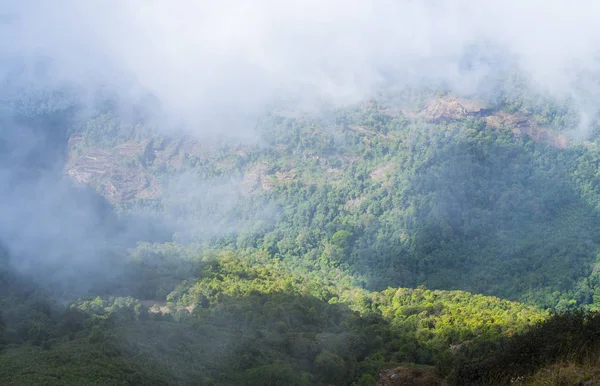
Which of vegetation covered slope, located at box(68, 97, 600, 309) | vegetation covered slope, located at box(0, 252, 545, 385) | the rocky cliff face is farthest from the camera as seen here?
the rocky cliff face

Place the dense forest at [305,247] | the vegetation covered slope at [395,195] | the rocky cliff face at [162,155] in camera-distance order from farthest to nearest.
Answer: the rocky cliff face at [162,155] < the vegetation covered slope at [395,195] < the dense forest at [305,247]

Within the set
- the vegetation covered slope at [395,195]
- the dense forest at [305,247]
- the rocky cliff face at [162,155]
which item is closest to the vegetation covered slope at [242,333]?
the dense forest at [305,247]

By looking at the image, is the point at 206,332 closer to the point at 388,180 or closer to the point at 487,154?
the point at 388,180

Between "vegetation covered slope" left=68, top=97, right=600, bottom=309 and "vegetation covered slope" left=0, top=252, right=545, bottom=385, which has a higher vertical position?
"vegetation covered slope" left=68, top=97, right=600, bottom=309

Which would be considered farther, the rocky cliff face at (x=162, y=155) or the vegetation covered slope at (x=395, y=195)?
the rocky cliff face at (x=162, y=155)

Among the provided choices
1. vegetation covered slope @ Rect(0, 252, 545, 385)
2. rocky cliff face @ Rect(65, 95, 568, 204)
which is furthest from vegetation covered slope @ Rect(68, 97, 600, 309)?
vegetation covered slope @ Rect(0, 252, 545, 385)

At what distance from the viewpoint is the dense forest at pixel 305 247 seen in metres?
30.5

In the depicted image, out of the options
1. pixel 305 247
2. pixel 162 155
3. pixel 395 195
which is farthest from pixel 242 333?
pixel 162 155

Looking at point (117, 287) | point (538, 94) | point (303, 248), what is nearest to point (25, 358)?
point (117, 287)

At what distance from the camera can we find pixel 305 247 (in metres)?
69.4

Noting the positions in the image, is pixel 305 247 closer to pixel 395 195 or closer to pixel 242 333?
pixel 395 195

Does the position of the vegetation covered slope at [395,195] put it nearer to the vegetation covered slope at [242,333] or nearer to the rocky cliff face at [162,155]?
the rocky cliff face at [162,155]

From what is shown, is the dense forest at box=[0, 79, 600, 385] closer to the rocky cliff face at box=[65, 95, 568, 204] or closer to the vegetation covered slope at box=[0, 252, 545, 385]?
the vegetation covered slope at box=[0, 252, 545, 385]

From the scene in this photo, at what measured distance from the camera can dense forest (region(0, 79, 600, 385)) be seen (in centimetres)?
3047
